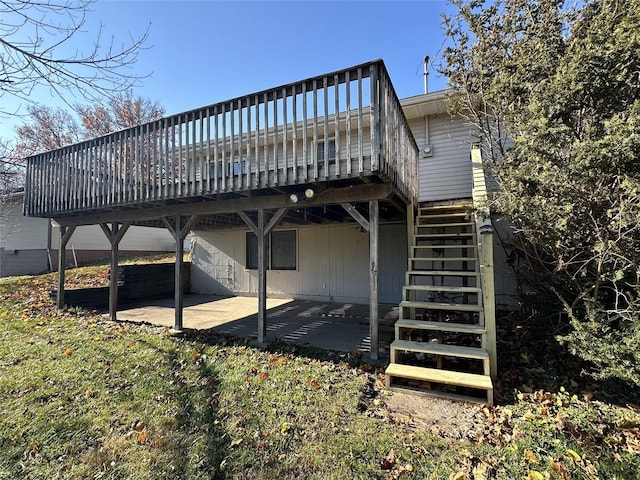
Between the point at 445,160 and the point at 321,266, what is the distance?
4.18 meters

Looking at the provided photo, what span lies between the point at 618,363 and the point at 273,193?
175 inches

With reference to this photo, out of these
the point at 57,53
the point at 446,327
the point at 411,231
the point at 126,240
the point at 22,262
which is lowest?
the point at 446,327

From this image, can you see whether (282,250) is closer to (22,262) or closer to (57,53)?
(57,53)

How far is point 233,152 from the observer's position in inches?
182

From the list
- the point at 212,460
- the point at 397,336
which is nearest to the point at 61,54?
the point at 212,460

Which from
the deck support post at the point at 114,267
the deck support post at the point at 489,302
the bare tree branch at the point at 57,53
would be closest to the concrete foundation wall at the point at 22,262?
the deck support post at the point at 114,267

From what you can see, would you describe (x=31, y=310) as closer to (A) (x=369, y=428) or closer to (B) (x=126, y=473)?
(B) (x=126, y=473)

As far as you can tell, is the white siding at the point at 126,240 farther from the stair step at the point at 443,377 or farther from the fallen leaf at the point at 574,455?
the fallen leaf at the point at 574,455

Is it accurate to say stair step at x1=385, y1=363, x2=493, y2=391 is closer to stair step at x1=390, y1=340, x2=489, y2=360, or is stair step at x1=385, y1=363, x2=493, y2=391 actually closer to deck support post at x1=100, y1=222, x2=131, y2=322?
stair step at x1=390, y1=340, x2=489, y2=360

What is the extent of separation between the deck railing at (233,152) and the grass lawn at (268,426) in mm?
2520

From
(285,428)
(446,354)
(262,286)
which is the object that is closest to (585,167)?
(446,354)

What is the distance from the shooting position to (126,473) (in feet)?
7.54

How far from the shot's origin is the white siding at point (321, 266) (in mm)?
7852

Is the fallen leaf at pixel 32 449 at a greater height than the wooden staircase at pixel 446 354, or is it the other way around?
the wooden staircase at pixel 446 354
